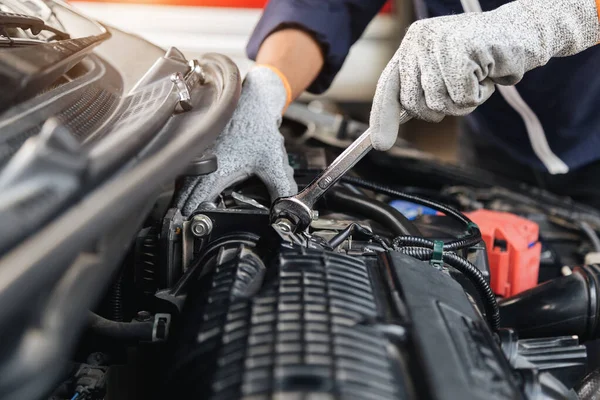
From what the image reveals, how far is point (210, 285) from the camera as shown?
1.96 ft

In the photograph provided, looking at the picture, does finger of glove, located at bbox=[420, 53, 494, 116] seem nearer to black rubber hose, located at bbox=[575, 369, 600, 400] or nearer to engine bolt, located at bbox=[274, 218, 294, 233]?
engine bolt, located at bbox=[274, 218, 294, 233]

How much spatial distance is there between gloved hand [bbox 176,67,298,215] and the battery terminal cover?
38 centimetres

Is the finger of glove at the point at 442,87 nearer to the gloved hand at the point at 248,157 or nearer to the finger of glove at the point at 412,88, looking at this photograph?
the finger of glove at the point at 412,88

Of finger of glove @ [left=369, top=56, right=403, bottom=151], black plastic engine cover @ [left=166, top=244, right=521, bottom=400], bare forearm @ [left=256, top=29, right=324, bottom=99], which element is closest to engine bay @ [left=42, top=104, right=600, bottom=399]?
black plastic engine cover @ [left=166, top=244, right=521, bottom=400]

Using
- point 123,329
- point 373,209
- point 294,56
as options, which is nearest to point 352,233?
point 373,209

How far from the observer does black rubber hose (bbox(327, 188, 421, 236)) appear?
2.99ft

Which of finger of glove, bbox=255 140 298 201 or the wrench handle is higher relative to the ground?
finger of glove, bbox=255 140 298 201

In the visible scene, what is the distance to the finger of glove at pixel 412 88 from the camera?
2.63ft

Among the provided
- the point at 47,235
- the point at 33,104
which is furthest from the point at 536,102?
the point at 47,235

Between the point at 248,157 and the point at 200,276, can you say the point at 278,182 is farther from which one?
the point at 200,276

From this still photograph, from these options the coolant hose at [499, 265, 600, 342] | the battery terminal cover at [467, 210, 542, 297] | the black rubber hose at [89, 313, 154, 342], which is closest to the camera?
the black rubber hose at [89, 313, 154, 342]

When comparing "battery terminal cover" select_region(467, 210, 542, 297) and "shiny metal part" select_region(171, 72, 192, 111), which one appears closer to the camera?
"shiny metal part" select_region(171, 72, 192, 111)

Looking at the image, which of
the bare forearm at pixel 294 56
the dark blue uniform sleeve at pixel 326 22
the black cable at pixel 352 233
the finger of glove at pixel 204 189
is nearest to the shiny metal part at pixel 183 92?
the finger of glove at pixel 204 189

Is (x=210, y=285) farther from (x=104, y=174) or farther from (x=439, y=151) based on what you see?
(x=439, y=151)
